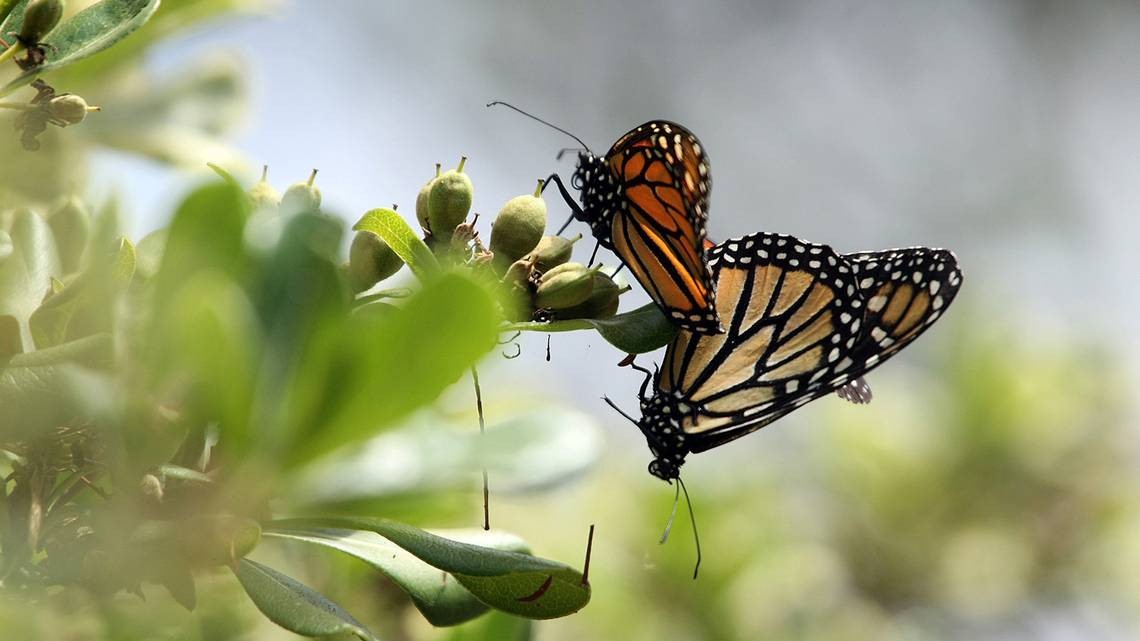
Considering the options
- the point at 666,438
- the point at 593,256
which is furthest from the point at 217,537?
the point at 666,438

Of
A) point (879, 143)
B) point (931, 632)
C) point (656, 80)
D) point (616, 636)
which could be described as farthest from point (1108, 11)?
point (616, 636)

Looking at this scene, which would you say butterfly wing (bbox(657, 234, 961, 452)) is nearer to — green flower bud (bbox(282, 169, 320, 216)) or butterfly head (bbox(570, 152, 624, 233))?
butterfly head (bbox(570, 152, 624, 233))

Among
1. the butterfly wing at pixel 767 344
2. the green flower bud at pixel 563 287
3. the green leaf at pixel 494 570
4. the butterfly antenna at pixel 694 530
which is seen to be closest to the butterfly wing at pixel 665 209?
the butterfly wing at pixel 767 344

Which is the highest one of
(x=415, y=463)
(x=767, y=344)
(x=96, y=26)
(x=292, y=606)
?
(x=767, y=344)

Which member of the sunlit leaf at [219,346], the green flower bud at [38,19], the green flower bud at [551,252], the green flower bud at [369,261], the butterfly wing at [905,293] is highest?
the butterfly wing at [905,293]

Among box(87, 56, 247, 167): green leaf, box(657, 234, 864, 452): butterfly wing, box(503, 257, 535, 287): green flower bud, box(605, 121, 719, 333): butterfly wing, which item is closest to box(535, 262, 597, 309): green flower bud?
box(503, 257, 535, 287): green flower bud

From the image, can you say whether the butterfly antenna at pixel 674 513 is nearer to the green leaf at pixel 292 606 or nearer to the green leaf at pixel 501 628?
the green leaf at pixel 501 628

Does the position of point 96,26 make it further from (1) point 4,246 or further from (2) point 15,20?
(1) point 4,246
